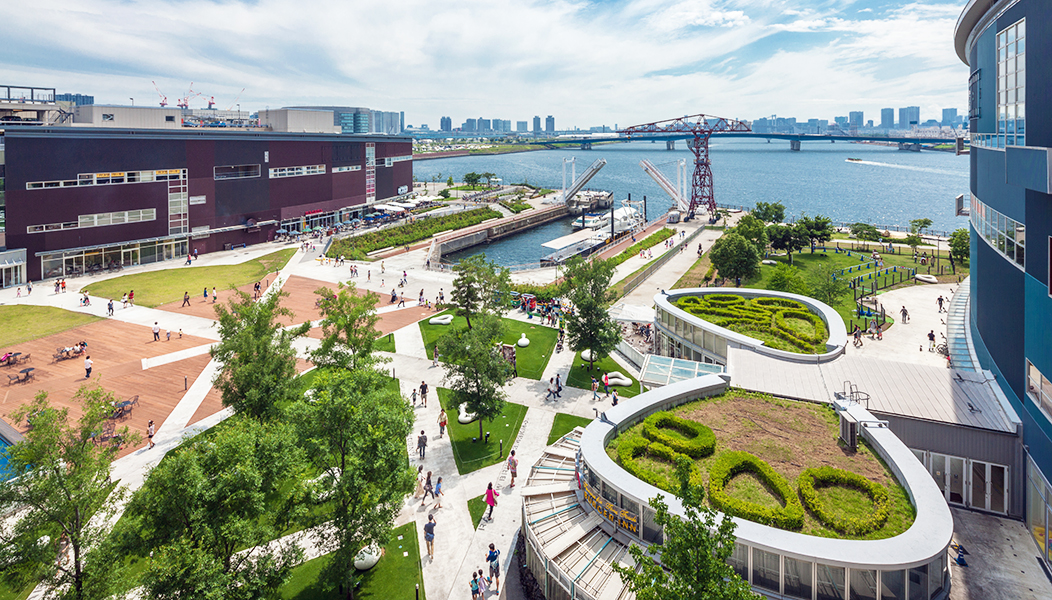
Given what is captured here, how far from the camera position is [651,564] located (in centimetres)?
982

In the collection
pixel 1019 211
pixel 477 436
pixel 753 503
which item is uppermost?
pixel 1019 211

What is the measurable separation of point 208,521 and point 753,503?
13.4 meters

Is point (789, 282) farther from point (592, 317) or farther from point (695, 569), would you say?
point (695, 569)

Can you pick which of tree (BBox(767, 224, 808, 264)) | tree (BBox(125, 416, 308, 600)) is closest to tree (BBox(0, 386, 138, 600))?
tree (BBox(125, 416, 308, 600))

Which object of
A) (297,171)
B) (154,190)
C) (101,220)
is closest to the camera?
(101,220)

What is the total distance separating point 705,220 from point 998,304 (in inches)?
2798

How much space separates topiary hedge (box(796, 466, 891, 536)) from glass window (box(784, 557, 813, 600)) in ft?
5.09

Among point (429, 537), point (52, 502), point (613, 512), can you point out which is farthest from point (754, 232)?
point (52, 502)

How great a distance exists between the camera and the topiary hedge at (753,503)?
1382cm

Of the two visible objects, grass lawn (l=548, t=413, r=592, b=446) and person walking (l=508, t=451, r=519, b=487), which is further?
grass lawn (l=548, t=413, r=592, b=446)

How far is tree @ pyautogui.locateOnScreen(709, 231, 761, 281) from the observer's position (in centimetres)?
4894

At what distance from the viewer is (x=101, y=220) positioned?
55.3m

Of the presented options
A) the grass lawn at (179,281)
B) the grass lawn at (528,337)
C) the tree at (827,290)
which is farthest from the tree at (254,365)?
the tree at (827,290)

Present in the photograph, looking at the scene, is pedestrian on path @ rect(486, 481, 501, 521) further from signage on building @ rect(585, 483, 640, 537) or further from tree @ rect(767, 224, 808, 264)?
tree @ rect(767, 224, 808, 264)
